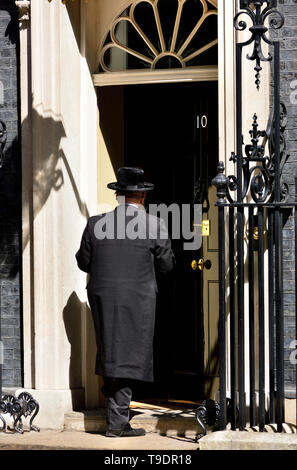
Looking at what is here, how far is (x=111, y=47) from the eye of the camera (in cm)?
997

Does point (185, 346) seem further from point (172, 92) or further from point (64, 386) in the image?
point (172, 92)

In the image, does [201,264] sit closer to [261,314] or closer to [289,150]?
[289,150]

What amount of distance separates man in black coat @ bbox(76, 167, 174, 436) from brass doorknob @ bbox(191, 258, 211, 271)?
2.38ft

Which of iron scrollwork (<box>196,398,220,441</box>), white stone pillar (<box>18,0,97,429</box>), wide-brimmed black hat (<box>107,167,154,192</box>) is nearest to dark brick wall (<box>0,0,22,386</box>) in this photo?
white stone pillar (<box>18,0,97,429</box>)

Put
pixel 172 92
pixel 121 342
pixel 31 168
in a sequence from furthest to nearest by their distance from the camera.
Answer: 1. pixel 172 92
2. pixel 31 168
3. pixel 121 342

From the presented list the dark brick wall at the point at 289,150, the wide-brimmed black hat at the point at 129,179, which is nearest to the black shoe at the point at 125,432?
the dark brick wall at the point at 289,150

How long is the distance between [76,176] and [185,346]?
166 centimetres

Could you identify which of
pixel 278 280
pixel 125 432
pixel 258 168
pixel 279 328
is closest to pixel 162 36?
pixel 258 168

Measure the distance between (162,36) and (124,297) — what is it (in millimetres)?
2215

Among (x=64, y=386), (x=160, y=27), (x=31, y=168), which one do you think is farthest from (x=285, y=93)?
(x=64, y=386)

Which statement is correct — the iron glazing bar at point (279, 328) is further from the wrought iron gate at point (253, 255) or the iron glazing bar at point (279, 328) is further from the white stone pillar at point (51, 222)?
the white stone pillar at point (51, 222)

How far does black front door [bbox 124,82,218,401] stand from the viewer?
9.83m

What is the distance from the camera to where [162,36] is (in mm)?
9797

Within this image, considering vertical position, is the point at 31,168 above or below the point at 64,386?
above
